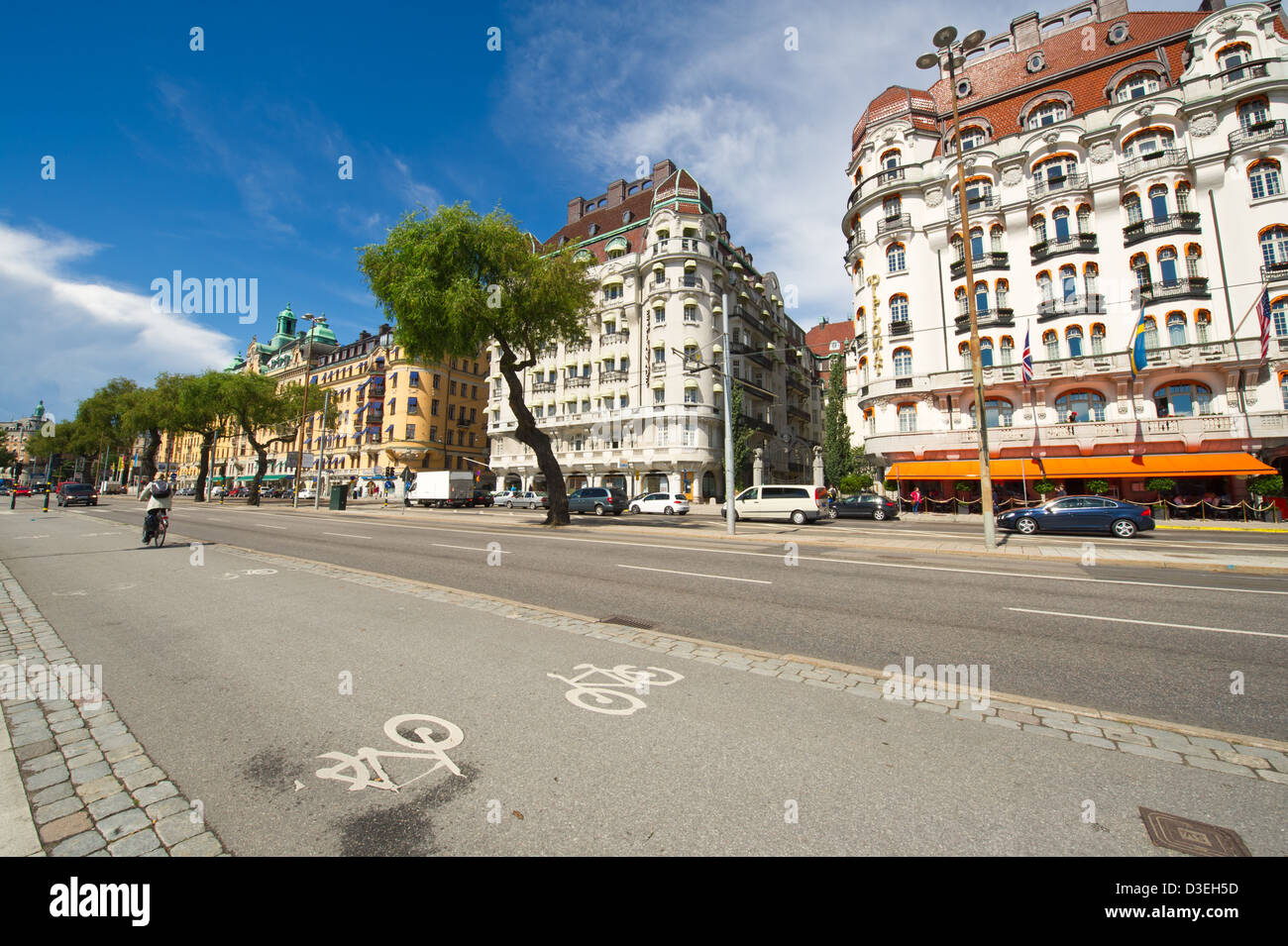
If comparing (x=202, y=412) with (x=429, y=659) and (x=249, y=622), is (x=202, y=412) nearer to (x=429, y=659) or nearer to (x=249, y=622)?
(x=249, y=622)

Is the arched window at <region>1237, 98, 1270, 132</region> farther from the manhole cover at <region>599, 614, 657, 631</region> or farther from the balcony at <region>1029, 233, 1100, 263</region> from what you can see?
the manhole cover at <region>599, 614, 657, 631</region>

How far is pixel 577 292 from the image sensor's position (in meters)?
23.8

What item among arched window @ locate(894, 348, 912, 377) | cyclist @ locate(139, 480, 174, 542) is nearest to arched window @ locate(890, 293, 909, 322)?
arched window @ locate(894, 348, 912, 377)

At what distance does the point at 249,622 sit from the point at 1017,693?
345 inches

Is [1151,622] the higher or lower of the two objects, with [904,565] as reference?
lower

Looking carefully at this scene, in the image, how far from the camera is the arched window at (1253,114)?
29422mm

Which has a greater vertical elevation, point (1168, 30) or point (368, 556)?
point (1168, 30)

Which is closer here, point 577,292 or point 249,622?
point 249,622

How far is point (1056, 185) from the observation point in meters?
34.2

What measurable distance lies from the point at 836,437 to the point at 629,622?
39534mm

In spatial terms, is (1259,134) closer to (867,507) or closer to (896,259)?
(896,259)

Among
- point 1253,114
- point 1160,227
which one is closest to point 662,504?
point 1160,227
